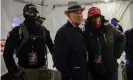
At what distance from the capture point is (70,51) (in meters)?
2.11

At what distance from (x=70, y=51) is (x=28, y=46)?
44 cm

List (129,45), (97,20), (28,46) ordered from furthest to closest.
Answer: (129,45)
(97,20)
(28,46)

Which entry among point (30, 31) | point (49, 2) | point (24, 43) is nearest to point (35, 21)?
point (30, 31)

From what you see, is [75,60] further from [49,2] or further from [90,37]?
[49,2]

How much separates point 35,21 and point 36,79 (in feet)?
2.06

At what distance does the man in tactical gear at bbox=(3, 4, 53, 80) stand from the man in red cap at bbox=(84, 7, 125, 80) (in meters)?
0.50

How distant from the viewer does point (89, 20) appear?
7.79 ft

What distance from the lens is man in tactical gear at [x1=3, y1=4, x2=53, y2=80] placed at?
215 centimetres

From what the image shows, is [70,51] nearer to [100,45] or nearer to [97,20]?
[100,45]

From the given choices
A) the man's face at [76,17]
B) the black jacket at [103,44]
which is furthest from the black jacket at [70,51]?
the black jacket at [103,44]

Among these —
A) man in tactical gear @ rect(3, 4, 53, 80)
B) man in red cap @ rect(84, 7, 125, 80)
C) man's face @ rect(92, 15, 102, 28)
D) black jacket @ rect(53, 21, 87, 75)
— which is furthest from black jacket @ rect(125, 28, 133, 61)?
man in tactical gear @ rect(3, 4, 53, 80)

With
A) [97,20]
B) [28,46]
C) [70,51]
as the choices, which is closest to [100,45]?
[97,20]

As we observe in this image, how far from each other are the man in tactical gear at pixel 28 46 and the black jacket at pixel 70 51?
260mm

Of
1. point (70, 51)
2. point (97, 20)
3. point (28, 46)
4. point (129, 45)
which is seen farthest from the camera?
point (129, 45)
